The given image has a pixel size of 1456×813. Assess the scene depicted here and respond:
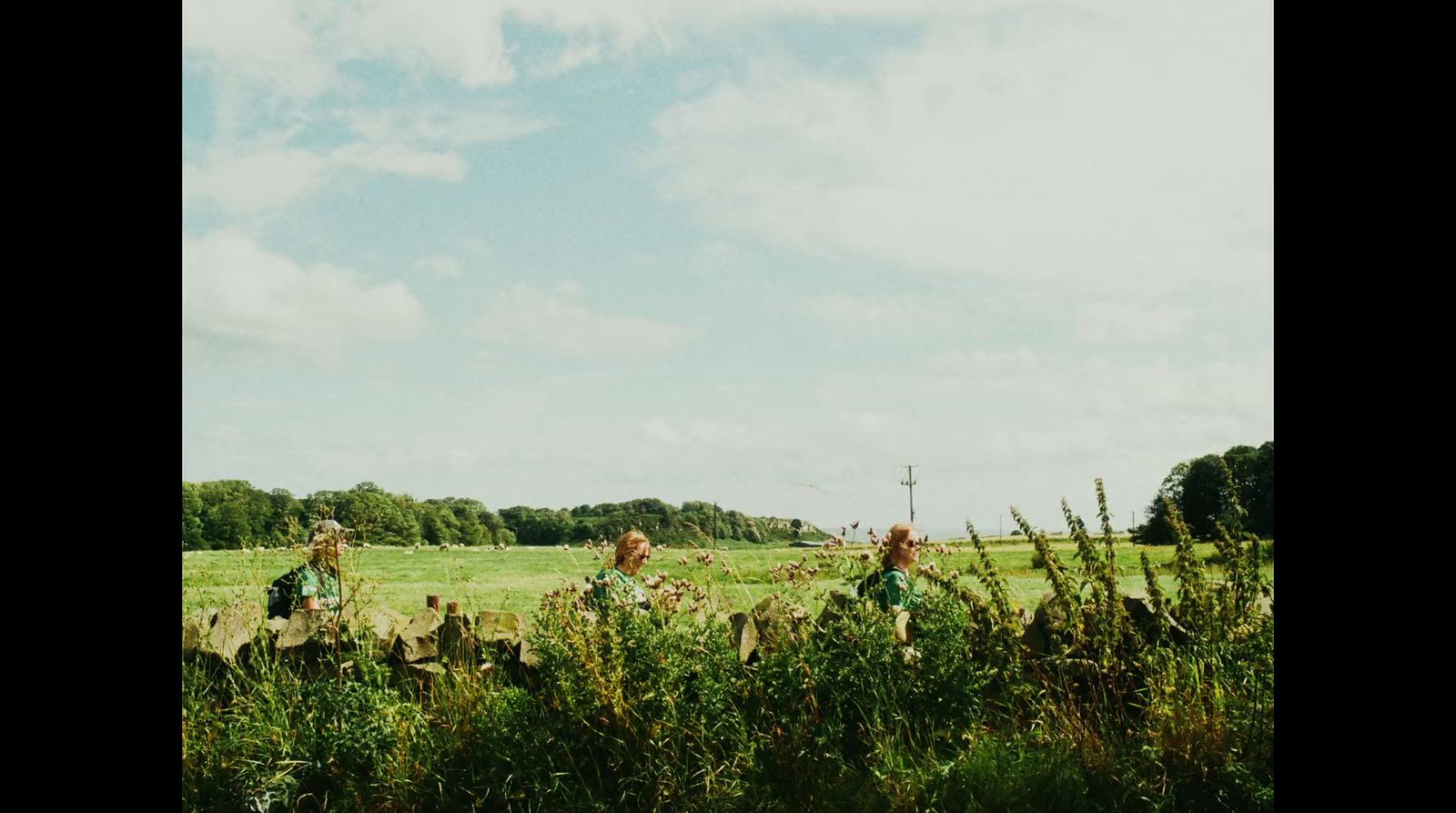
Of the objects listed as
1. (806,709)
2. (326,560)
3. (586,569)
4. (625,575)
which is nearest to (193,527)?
(326,560)

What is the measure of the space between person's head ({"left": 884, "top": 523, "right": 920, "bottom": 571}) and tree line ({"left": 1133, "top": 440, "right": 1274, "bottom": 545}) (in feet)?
3.59

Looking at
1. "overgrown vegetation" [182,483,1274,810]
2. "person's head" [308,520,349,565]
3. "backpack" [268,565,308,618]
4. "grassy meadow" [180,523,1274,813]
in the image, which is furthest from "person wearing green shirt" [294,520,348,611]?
"backpack" [268,565,308,618]

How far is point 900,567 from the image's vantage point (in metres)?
5.47

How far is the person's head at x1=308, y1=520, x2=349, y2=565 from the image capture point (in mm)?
5105

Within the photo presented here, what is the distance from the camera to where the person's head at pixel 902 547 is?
546 cm

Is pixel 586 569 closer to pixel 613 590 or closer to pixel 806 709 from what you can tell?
pixel 613 590

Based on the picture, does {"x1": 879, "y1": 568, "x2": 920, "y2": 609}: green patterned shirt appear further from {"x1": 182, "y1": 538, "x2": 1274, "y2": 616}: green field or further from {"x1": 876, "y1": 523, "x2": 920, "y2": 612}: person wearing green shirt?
{"x1": 182, "y1": 538, "x2": 1274, "y2": 616}: green field

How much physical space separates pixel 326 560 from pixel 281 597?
3.78ft

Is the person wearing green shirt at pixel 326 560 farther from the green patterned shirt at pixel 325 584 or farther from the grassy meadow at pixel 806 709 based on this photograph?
the grassy meadow at pixel 806 709

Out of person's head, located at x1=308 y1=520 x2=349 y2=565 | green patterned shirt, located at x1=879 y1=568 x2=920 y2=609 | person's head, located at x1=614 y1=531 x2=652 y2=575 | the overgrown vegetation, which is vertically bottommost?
the overgrown vegetation
